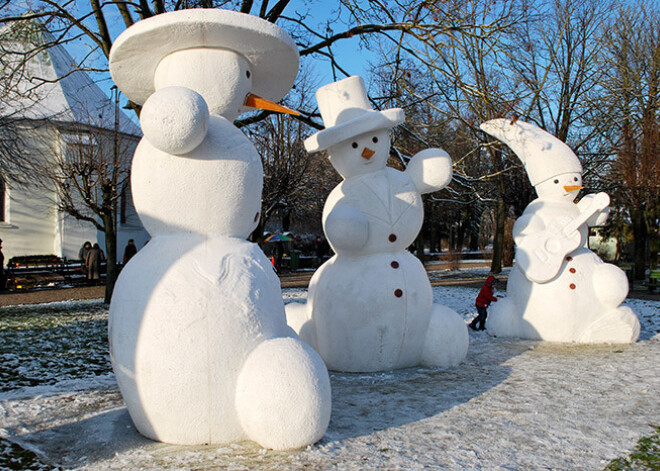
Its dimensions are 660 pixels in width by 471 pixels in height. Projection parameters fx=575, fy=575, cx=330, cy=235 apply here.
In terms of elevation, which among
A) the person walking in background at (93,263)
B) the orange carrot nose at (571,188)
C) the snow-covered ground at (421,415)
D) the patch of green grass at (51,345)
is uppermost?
the orange carrot nose at (571,188)

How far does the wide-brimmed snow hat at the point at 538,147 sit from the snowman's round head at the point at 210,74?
182 inches

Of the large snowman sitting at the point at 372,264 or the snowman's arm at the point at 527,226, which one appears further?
the snowman's arm at the point at 527,226

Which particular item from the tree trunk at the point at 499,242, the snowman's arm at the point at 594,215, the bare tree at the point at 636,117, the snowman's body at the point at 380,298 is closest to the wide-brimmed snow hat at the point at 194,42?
the snowman's body at the point at 380,298

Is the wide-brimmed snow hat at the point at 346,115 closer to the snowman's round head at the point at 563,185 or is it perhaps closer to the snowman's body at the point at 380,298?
the snowman's body at the point at 380,298

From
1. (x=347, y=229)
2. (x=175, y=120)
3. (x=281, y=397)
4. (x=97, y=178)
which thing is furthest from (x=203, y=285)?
(x=97, y=178)

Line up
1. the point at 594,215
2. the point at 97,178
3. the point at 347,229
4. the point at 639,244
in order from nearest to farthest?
the point at 347,229
the point at 594,215
the point at 97,178
the point at 639,244

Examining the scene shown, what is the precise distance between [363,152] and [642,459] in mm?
3688

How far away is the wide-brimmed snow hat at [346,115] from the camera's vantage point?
5883mm

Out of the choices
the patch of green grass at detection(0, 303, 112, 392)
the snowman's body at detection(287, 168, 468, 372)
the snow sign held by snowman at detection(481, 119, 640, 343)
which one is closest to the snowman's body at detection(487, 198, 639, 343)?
the snow sign held by snowman at detection(481, 119, 640, 343)

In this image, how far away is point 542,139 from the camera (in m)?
7.87

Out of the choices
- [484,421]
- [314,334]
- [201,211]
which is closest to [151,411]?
[201,211]

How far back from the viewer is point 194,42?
3924 millimetres

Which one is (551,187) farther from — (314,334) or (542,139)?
(314,334)

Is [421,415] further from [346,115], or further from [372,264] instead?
[346,115]
